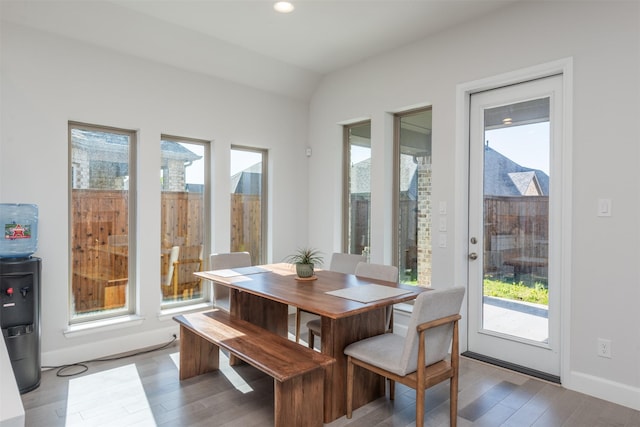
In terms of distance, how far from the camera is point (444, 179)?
3.57 meters

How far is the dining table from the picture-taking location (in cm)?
230

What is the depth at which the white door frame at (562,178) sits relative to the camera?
2838 millimetres

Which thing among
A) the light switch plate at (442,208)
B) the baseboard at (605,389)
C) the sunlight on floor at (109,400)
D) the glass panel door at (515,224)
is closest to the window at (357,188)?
the light switch plate at (442,208)

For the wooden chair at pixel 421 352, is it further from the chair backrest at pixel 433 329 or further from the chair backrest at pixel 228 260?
the chair backrest at pixel 228 260

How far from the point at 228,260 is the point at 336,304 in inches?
69.1

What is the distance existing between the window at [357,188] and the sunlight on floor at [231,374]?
1984 millimetres

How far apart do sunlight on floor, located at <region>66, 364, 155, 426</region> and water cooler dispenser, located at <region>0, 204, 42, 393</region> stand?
33 centimetres

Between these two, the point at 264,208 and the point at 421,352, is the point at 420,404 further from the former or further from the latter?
the point at 264,208

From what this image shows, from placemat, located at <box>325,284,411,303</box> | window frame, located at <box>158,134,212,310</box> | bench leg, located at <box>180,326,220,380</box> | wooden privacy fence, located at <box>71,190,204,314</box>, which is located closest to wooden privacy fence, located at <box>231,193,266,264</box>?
window frame, located at <box>158,134,212,310</box>

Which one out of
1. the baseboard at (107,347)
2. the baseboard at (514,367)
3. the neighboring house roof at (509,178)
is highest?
the neighboring house roof at (509,178)

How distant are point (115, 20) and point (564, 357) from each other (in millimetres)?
4391

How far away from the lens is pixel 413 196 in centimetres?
404

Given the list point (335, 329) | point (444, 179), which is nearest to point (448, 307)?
point (335, 329)

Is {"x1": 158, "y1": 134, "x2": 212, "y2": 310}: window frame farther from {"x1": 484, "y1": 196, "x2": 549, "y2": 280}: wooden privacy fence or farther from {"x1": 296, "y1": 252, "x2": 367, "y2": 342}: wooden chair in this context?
{"x1": 484, "y1": 196, "x2": 549, "y2": 280}: wooden privacy fence
